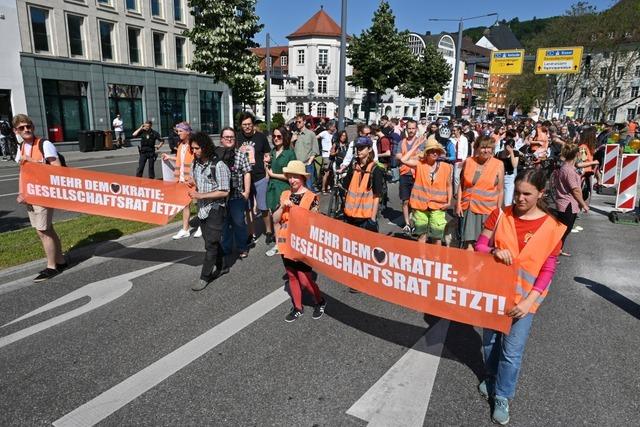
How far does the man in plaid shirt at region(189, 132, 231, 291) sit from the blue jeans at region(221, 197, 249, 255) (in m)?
0.63

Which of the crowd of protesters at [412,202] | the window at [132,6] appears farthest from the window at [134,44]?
the crowd of protesters at [412,202]

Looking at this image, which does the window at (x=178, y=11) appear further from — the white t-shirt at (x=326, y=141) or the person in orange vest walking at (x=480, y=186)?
the person in orange vest walking at (x=480, y=186)

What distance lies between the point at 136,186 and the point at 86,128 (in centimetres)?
2334

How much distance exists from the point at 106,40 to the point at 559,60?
30.1 meters

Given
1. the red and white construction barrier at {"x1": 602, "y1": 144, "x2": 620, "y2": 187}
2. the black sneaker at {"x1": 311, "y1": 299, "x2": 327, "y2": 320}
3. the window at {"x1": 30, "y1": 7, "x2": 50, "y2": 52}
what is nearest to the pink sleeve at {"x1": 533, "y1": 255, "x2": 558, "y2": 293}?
the black sneaker at {"x1": 311, "y1": 299, "x2": 327, "y2": 320}

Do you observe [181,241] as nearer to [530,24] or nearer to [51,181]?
[51,181]

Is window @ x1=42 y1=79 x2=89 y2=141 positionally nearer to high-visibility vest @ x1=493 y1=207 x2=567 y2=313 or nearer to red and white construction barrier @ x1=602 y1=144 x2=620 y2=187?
red and white construction barrier @ x1=602 y1=144 x2=620 y2=187

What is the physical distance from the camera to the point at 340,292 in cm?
553

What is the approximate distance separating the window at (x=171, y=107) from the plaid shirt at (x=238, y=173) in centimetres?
2594

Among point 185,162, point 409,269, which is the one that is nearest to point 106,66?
point 185,162

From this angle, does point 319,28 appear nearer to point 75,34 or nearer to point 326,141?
point 75,34

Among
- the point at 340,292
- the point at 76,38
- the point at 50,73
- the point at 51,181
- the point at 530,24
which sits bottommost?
the point at 340,292

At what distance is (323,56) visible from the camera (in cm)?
7469

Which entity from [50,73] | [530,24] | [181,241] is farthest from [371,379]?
→ [530,24]
